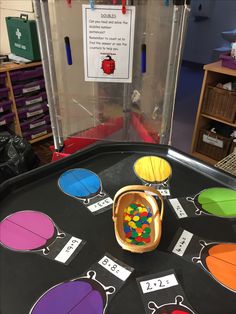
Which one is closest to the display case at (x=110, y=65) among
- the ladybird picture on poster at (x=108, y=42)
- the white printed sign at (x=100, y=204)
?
the ladybird picture on poster at (x=108, y=42)

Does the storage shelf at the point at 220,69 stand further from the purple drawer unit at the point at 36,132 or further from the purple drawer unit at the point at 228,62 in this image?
the purple drawer unit at the point at 36,132

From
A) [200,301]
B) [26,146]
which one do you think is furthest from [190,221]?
[26,146]

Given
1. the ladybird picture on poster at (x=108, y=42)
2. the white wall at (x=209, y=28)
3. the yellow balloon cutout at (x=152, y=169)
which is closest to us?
the yellow balloon cutout at (x=152, y=169)

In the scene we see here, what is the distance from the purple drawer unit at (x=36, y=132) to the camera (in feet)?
Answer: 7.36

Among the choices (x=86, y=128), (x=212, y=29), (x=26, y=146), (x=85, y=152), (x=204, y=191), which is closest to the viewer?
(x=204, y=191)

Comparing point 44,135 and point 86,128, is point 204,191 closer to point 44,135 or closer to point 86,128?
point 86,128

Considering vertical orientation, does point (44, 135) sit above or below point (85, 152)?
below

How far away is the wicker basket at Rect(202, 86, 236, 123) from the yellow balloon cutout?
112 cm

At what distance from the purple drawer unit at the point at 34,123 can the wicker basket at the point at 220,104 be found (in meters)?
1.27

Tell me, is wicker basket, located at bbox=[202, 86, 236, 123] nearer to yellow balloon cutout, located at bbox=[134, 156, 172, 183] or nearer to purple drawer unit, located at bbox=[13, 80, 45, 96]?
yellow balloon cutout, located at bbox=[134, 156, 172, 183]

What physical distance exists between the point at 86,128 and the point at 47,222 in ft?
2.99

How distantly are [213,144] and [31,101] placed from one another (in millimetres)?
1433

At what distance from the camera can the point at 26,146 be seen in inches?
68.9

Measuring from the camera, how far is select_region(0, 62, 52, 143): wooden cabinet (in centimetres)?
199
